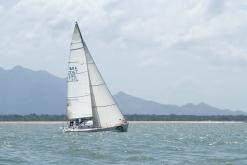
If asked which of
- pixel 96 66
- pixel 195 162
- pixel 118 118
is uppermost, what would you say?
pixel 96 66

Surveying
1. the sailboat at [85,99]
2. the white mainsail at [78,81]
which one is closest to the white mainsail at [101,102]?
the sailboat at [85,99]

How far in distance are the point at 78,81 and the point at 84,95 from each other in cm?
175

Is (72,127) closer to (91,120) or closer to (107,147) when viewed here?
(91,120)

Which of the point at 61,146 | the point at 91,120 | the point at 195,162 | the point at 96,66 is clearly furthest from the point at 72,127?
the point at 195,162

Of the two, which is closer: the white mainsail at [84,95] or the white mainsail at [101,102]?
the white mainsail at [84,95]

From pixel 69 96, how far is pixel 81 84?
6.49 feet

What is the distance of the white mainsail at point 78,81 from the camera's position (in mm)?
84887

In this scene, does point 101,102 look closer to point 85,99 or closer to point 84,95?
point 85,99

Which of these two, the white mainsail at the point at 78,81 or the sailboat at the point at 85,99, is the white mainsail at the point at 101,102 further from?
the white mainsail at the point at 78,81

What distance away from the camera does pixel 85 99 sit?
8544 cm

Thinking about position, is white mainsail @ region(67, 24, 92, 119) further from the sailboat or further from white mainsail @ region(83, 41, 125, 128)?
white mainsail @ region(83, 41, 125, 128)

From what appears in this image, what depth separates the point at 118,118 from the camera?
85.9 metres

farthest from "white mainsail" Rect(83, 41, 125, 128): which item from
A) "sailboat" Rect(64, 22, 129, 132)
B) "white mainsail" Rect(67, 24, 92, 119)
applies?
"white mainsail" Rect(67, 24, 92, 119)

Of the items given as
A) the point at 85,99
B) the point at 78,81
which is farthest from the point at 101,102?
the point at 78,81
